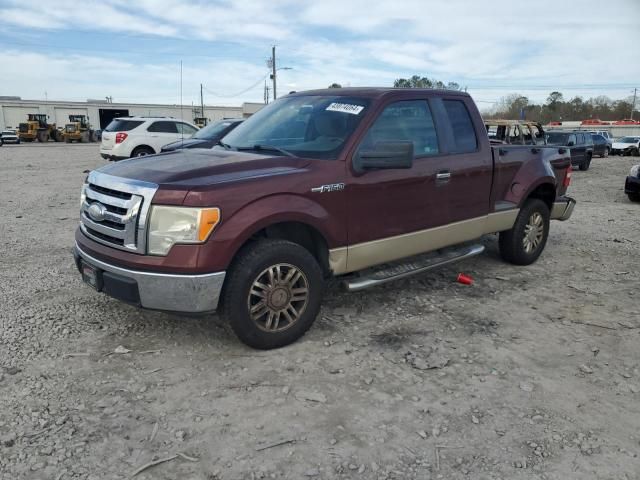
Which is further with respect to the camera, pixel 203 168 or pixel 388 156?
pixel 388 156

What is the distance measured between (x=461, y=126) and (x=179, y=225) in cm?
307

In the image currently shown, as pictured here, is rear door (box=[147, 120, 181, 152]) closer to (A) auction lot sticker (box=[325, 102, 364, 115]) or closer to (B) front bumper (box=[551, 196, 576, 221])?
(B) front bumper (box=[551, 196, 576, 221])

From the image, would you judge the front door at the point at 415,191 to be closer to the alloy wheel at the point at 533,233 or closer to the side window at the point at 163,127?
the alloy wheel at the point at 533,233

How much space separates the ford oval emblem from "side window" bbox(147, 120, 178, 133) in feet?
48.5

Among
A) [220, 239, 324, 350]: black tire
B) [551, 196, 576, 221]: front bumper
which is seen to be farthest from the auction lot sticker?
[551, 196, 576, 221]: front bumper

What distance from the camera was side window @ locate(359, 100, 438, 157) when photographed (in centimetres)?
428

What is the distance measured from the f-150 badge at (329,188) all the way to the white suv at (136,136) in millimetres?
13813

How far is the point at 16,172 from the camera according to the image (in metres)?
16.6

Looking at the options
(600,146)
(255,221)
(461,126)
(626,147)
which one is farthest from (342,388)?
(626,147)

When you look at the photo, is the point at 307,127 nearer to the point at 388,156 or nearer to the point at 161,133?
the point at 388,156

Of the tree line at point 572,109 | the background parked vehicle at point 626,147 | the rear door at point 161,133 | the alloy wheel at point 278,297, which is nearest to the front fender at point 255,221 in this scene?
the alloy wheel at point 278,297

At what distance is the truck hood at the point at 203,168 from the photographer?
3.49 m

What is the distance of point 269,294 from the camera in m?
3.69

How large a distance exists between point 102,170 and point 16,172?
15.1 metres
